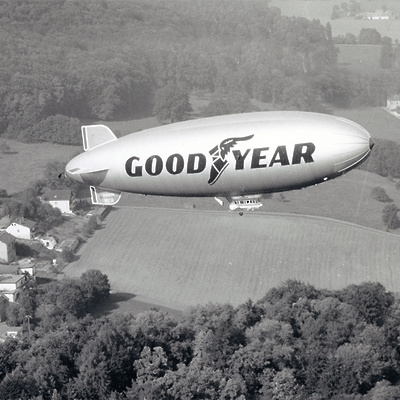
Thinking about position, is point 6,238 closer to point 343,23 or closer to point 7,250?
point 7,250

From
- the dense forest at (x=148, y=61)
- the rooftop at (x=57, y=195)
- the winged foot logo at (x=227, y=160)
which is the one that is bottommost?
the dense forest at (x=148, y=61)

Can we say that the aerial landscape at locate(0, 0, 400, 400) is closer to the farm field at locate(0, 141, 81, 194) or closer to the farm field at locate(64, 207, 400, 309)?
the farm field at locate(64, 207, 400, 309)

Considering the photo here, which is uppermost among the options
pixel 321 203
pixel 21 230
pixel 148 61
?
pixel 21 230

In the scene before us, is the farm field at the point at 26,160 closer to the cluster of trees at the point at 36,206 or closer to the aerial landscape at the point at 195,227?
the aerial landscape at the point at 195,227

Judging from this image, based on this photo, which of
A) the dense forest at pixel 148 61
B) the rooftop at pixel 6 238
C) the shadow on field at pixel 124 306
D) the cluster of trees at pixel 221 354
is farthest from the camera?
the dense forest at pixel 148 61

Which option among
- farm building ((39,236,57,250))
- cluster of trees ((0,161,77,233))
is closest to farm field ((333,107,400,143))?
cluster of trees ((0,161,77,233))

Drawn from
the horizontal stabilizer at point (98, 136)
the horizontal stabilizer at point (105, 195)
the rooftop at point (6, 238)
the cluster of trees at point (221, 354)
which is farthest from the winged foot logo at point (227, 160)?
the rooftop at point (6, 238)

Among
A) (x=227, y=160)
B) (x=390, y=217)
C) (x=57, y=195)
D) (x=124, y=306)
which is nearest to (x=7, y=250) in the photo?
(x=124, y=306)
